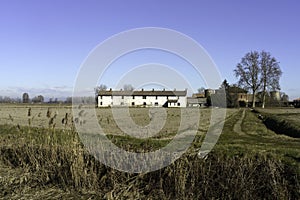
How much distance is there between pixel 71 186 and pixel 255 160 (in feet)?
15.4

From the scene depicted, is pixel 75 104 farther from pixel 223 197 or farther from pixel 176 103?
pixel 176 103

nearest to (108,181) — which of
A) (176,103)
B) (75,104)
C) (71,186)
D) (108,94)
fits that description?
(71,186)

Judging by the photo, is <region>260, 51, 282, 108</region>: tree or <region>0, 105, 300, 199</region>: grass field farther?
<region>260, 51, 282, 108</region>: tree

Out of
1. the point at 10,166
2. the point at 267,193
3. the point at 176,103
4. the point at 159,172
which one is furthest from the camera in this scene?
the point at 176,103

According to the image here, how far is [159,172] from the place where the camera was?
8172 millimetres

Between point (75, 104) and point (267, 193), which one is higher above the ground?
point (75, 104)

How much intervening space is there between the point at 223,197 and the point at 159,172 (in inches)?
66.8

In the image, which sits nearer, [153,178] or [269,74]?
[153,178]

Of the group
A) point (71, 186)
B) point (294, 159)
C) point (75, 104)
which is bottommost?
point (71, 186)

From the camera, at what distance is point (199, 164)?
27.2 ft

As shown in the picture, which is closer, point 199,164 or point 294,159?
point 199,164

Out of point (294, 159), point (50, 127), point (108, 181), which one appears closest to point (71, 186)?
point (108, 181)

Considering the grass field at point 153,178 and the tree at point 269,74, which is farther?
the tree at point 269,74

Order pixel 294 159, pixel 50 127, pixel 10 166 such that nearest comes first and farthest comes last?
pixel 294 159 < pixel 10 166 < pixel 50 127
